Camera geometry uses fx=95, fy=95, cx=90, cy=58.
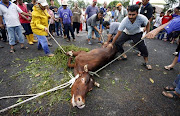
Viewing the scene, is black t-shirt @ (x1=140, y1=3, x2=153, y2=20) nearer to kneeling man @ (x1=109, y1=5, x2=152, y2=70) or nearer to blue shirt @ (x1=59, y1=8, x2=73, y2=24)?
kneeling man @ (x1=109, y1=5, x2=152, y2=70)

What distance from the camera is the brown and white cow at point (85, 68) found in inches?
81.6

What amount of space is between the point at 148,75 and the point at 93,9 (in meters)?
5.29

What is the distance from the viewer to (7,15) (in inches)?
160

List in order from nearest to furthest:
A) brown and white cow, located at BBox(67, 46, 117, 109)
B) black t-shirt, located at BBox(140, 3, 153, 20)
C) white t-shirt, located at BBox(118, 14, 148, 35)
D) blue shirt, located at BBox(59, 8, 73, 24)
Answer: brown and white cow, located at BBox(67, 46, 117, 109) < white t-shirt, located at BBox(118, 14, 148, 35) < black t-shirt, located at BBox(140, 3, 153, 20) < blue shirt, located at BBox(59, 8, 73, 24)

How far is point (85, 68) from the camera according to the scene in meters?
2.60

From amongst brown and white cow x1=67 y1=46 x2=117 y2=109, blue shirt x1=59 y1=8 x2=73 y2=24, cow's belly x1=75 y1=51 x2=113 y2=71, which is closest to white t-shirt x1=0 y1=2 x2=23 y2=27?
blue shirt x1=59 y1=8 x2=73 y2=24

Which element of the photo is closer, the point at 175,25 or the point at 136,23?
the point at 175,25

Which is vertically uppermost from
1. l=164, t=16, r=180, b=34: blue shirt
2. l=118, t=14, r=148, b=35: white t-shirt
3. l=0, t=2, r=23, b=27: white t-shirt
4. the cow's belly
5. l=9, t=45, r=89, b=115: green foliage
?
l=0, t=2, r=23, b=27: white t-shirt

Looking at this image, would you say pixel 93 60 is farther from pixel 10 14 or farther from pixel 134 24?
pixel 10 14

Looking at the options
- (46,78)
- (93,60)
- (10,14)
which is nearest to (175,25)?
(93,60)

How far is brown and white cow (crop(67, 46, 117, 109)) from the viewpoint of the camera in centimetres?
207

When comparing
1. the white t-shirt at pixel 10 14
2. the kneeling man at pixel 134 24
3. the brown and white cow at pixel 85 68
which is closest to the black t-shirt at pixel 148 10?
the kneeling man at pixel 134 24

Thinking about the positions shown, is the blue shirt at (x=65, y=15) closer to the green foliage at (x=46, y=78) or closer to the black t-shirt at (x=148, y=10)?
the green foliage at (x=46, y=78)

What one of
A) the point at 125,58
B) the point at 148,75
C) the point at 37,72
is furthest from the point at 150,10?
the point at 37,72
